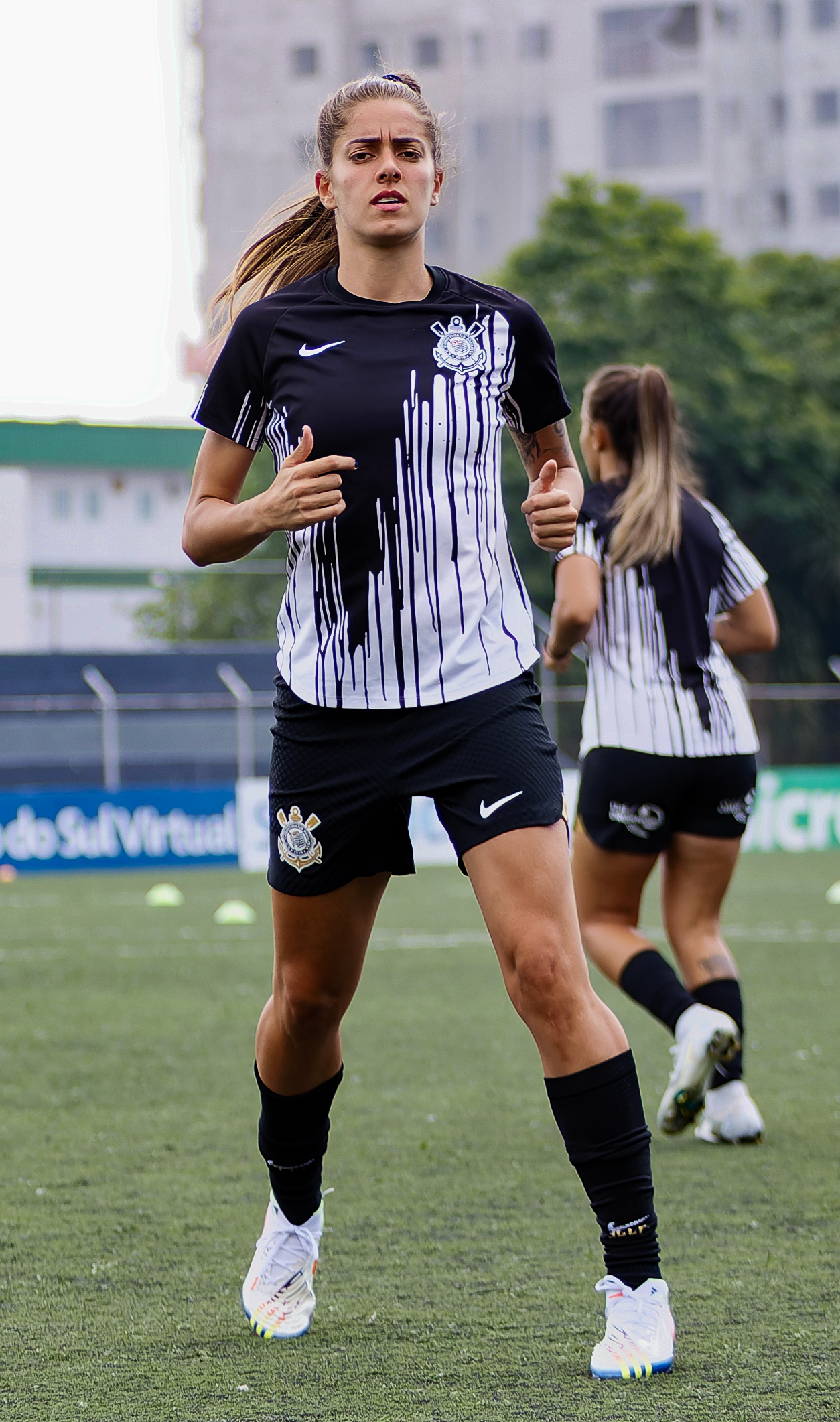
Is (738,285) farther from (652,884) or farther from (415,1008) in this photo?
(415,1008)

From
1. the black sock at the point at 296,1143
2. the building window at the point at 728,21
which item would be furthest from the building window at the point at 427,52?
the black sock at the point at 296,1143

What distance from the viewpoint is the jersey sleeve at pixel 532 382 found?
3441mm

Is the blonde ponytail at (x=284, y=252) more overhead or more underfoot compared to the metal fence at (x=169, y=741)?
more overhead

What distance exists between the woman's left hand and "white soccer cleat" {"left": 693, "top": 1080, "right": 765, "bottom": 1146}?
2.49 metres

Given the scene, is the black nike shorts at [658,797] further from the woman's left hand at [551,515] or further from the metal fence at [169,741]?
the metal fence at [169,741]

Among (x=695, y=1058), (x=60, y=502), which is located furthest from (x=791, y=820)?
(x=60, y=502)

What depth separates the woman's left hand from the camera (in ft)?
11.2

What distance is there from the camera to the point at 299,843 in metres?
3.36

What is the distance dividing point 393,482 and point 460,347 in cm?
29

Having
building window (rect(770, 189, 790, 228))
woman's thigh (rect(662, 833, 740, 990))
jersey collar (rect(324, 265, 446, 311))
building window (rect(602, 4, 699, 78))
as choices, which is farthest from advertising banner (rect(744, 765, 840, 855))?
building window (rect(770, 189, 790, 228))

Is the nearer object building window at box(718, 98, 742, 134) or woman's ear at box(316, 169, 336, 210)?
woman's ear at box(316, 169, 336, 210)

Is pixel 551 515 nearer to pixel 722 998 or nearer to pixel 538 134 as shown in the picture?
pixel 722 998

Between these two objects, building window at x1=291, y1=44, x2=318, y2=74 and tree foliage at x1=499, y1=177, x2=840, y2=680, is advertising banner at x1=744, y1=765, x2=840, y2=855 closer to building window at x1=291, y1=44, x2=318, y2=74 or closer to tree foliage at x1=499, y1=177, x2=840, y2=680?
tree foliage at x1=499, y1=177, x2=840, y2=680

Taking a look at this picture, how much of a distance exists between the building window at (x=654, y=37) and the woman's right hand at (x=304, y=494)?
219ft
